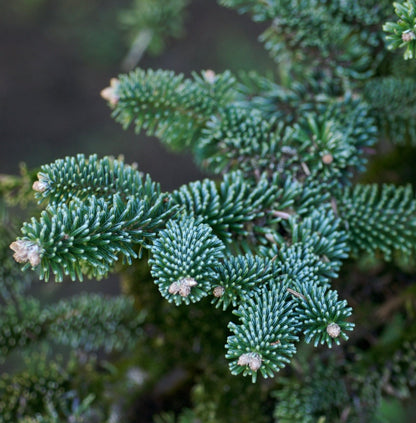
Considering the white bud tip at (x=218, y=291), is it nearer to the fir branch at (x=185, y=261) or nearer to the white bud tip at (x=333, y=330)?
the fir branch at (x=185, y=261)

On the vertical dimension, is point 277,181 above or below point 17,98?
below

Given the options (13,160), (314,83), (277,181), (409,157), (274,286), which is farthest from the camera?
(13,160)

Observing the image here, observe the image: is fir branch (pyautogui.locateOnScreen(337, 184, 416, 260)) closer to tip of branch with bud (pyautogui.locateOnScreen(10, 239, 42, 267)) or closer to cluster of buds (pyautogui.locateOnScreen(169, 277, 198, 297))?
cluster of buds (pyautogui.locateOnScreen(169, 277, 198, 297))

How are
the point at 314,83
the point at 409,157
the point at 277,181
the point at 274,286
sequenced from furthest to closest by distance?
the point at 409,157 < the point at 314,83 < the point at 277,181 < the point at 274,286

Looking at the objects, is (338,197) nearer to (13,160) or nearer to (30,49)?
(13,160)

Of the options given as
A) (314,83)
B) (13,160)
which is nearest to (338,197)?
(314,83)

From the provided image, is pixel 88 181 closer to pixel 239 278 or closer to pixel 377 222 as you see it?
A: pixel 239 278
